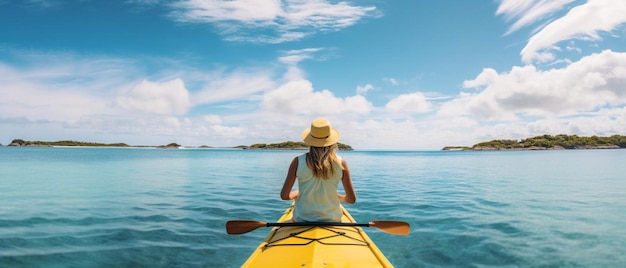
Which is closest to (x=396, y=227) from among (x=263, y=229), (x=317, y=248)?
(x=317, y=248)

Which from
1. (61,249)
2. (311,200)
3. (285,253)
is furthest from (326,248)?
(61,249)

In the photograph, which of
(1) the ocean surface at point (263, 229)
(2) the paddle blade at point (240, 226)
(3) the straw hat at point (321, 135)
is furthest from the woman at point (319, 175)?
(1) the ocean surface at point (263, 229)

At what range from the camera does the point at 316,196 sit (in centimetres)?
636

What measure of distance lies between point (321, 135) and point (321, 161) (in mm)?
454

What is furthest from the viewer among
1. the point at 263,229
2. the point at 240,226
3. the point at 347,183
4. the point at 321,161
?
the point at 263,229

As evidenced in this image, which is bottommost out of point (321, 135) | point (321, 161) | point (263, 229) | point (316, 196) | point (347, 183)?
point (263, 229)

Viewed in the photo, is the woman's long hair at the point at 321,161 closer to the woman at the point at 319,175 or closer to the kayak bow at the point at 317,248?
the woman at the point at 319,175

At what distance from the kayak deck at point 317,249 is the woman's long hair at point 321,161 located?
1055mm

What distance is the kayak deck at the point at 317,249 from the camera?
5.11 metres

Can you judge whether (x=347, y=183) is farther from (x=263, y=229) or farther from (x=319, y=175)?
(x=263, y=229)

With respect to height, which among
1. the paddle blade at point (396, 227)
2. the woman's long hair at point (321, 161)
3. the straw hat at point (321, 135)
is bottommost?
the paddle blade at point (396, 227)

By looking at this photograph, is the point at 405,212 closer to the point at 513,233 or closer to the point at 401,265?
the point at 513,233

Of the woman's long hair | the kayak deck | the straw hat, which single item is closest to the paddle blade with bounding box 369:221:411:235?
the kayak deck

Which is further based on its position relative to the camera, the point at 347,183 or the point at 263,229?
the point at 263,229
